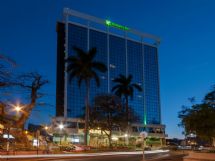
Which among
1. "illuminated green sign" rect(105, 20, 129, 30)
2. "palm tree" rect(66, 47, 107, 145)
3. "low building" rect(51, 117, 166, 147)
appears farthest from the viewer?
"illuminated green sign" rect(105, 20, 129, 30)

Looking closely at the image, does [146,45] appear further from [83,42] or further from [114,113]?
[114,113]

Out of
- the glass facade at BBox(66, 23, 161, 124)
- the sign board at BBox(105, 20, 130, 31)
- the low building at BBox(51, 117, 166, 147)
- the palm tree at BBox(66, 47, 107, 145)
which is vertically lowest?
the low building at BBox(51, 117, 166, 147)

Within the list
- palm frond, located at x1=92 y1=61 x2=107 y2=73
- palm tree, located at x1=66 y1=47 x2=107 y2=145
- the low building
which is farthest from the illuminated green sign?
palm frond, located at x1=92 y1=61 x2=107 y2=73

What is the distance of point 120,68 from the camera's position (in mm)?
179125

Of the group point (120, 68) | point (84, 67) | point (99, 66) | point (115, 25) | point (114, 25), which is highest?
point (115, 25)

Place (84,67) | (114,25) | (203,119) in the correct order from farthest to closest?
(114,25)
(84,67)
(203,119)

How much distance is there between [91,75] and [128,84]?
22.2 meters

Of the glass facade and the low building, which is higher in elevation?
the glass facade

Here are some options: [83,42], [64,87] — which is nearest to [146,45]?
[83,42]

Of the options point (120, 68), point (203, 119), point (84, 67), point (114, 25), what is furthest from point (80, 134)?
point (203, 119)

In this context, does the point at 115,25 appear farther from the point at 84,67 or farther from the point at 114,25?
the point at 84,67

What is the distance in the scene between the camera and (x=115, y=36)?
183 m

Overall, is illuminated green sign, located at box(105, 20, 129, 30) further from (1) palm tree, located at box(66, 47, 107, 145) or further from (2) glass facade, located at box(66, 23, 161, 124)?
(1) palm tree, located at box(66, 47, 107, 145)

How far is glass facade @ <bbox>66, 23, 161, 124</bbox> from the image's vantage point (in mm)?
160488
